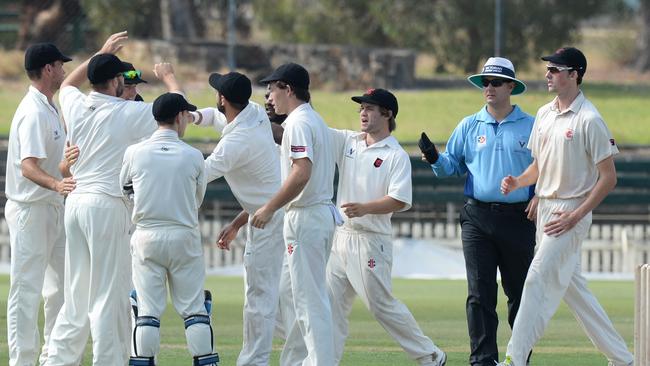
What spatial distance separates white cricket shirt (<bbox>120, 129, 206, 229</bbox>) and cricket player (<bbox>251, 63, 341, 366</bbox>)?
59cm

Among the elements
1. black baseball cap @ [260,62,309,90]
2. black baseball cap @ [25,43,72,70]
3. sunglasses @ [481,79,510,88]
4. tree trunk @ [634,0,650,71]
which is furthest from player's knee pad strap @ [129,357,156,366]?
tree trunk @ [634,0,650,71]

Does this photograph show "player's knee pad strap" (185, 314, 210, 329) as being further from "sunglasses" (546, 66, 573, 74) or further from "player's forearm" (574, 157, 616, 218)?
"sunglasses" (546, 66, 573, 74)

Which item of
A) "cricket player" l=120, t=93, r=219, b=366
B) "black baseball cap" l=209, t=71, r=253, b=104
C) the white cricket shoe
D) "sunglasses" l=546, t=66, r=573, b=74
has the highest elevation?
"sunglasses" l=546, t=66, r=573, b=74

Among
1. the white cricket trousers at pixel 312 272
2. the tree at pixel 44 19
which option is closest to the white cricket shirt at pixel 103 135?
the white cricket trousers at pixel 312 272

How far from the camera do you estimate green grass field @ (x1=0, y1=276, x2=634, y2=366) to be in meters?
12.4

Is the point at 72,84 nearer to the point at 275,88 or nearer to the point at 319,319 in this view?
the point at 275,88

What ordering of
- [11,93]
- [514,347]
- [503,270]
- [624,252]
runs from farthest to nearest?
[11,93]
[624,252]
[503,270]
[514,347]

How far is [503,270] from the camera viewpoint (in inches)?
458

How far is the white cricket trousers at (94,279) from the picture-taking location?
1054cm

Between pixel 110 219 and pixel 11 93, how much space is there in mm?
16436

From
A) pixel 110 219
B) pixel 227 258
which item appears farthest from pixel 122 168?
pixel 227 258

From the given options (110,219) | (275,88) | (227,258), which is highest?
(275,88)

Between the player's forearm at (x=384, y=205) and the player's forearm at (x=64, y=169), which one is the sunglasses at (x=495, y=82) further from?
the player's forearm at (x=64, y=169)

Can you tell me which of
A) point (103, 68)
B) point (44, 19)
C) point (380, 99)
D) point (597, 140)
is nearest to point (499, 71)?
point (380, 99)
